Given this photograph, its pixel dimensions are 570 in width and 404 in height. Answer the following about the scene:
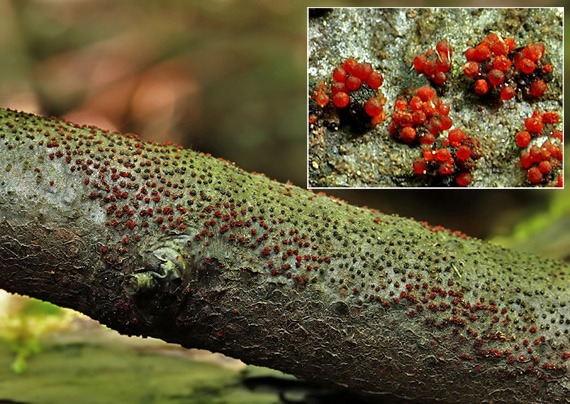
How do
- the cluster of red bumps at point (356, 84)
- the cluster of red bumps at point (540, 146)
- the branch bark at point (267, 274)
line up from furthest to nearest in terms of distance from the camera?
the cluster of red bumps at point (540, 146)
the cluster of red bumps at point (356, 84)
the branch bark at point (267, 274)

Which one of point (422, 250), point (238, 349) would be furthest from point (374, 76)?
point (238, 349)

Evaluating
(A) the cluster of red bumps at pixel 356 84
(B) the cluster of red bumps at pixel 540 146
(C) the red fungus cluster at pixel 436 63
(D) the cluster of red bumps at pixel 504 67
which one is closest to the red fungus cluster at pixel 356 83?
(A) the cluster of red bumps at pixel 356 84

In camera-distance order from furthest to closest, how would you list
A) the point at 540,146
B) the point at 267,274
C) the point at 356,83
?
the point at 540,146 < the point at 356,83 < the point at 267,274

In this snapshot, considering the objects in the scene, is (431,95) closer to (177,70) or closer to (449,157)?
(449,157)

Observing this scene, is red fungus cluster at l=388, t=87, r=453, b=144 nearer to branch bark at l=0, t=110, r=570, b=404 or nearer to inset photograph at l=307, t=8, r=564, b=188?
inset photograph at l=307, t=8, r=564, b=188

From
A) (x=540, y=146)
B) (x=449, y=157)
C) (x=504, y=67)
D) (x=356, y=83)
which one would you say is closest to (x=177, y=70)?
(x=356, y=83)

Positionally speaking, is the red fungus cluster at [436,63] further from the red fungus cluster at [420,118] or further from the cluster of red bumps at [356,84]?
the cluster of red bumps at [356,84]

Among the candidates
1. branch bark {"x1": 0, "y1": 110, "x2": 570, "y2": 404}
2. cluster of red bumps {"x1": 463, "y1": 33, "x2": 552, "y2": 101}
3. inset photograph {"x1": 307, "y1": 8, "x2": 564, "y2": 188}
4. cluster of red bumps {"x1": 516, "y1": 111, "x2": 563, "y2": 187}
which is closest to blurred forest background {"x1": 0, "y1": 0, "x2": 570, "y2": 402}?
inset photograph {"x1": 307, "y1": 8, "x2": 564, "y2": 188}
